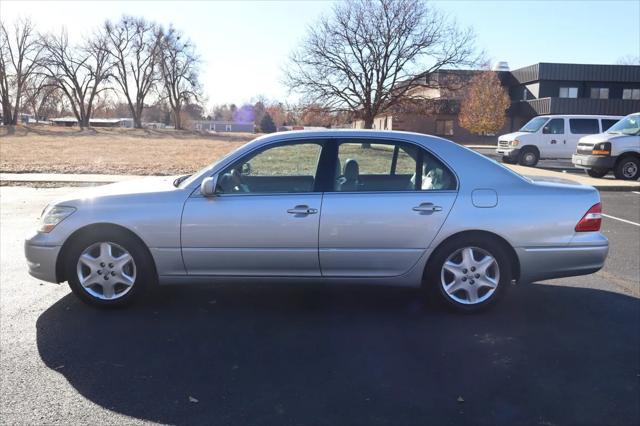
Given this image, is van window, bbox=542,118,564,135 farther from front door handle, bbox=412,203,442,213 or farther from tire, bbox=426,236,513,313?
front door handle, bbox=412,203,442,213

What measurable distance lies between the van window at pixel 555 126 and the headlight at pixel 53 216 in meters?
20.1

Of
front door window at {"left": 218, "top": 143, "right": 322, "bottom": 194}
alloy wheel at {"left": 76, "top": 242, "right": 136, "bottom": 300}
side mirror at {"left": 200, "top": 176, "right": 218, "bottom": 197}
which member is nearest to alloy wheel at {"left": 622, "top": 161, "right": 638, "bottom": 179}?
front door window at {"left": 218, "top": 143, "right": 322, "bottom": 194}

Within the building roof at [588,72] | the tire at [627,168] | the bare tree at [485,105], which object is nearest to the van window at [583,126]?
the tire at [627,168]

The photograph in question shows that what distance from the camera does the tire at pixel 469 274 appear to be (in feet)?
14.7

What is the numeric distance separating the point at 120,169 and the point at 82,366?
1588 cm

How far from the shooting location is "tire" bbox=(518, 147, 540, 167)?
21047 millimetres

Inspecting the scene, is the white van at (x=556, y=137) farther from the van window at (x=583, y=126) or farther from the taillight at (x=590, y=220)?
the taillight at (x=590, y=220)

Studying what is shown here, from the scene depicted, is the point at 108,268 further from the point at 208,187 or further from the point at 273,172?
the point at 273,172

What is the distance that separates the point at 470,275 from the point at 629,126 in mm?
14345

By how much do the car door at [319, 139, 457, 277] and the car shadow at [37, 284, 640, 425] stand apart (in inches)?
18.8

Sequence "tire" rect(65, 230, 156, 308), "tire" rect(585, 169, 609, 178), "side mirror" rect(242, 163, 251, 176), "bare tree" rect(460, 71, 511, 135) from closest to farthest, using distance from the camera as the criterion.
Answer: "tire" rect(65, 230, 156, 308), "side mirror" rect(242, 163, 251, 176), "tire" rect(585, 169, 609, 178), "bare tree" rect(460, 71, 511, 135)

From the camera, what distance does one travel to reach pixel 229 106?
563ft

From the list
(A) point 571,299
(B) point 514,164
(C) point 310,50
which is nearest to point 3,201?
(A) point 571,299

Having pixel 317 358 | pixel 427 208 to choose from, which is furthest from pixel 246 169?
pixel 317 358
